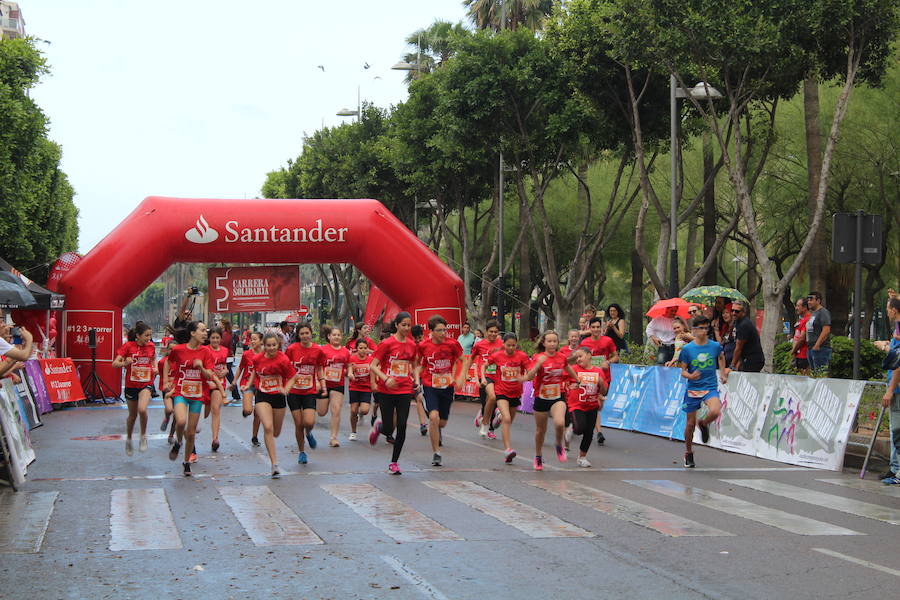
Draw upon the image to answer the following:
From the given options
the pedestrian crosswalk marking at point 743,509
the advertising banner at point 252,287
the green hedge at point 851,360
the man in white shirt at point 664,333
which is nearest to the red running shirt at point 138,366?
the pedestrian crosswalk marking at point 743,509

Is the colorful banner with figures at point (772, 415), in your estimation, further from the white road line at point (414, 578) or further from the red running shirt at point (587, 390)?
the white road line at point (414, 578)

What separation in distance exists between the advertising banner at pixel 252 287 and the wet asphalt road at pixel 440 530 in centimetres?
1608

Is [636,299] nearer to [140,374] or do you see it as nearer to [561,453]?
[561,453]

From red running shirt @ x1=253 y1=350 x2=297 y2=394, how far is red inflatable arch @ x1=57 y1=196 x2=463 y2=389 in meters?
13.0

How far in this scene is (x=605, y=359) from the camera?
16438 millimetres

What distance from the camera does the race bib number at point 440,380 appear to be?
44.0 feet

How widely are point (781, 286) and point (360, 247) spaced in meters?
9.41

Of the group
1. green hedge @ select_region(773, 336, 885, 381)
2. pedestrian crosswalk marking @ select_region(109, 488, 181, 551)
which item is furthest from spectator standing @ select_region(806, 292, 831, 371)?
pedestrian crosswalk marking @ select_region(109, 488, 181, 551)

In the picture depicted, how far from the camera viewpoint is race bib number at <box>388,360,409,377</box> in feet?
41.7

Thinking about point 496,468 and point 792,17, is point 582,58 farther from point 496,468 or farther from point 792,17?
point 496,468

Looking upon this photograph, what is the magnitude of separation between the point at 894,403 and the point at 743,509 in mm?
2824

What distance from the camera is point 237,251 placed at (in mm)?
25781

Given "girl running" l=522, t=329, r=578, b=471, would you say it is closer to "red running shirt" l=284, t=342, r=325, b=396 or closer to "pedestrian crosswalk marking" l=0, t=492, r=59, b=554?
"red running shirt" l=284, t=342, r=325, b=396

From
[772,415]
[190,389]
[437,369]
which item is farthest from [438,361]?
[772,415]
